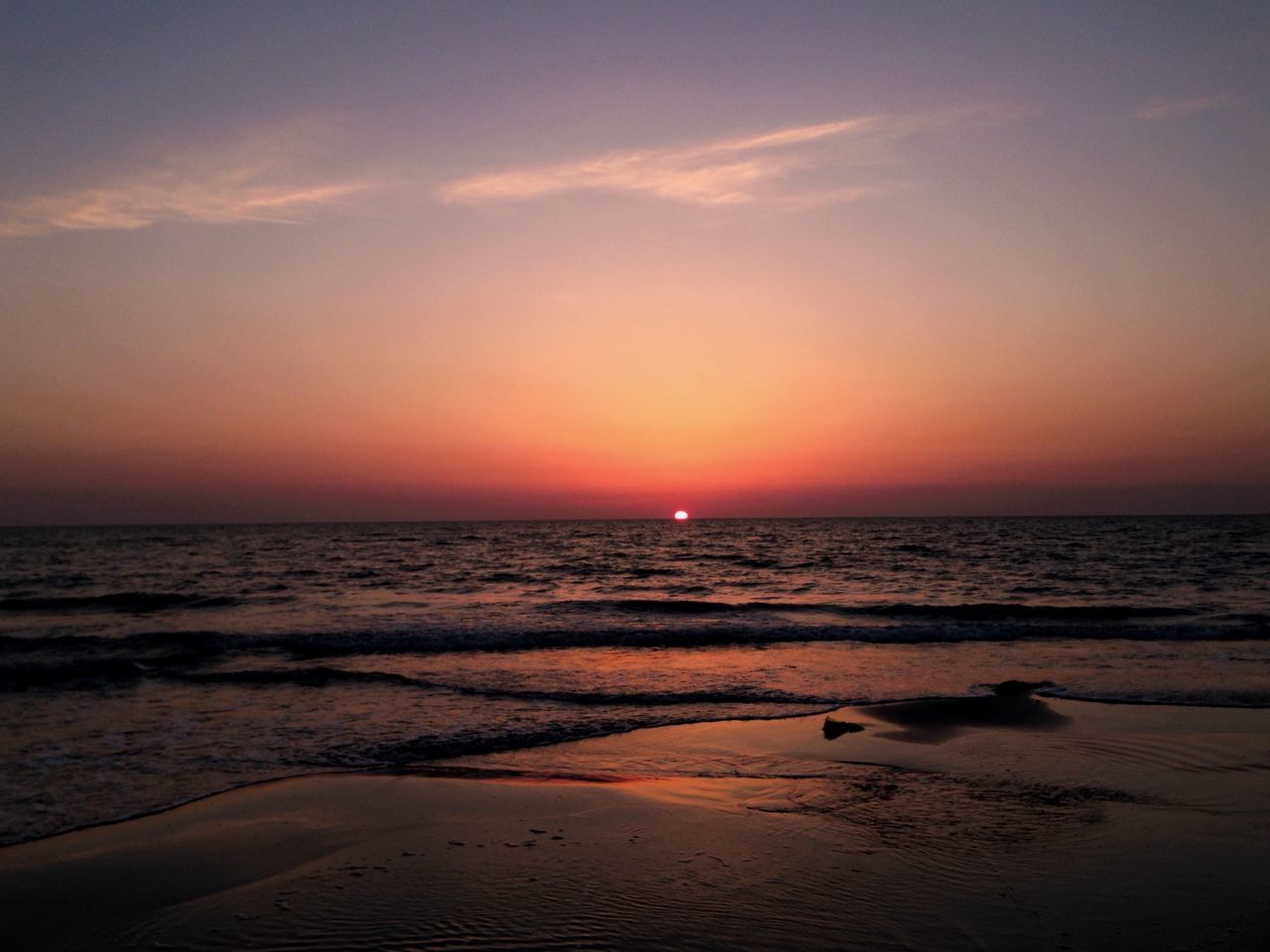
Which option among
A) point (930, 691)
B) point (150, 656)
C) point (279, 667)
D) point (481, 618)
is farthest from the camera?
point (481, 618)

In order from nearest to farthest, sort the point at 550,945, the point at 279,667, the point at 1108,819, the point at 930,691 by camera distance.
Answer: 1. the point at 550,945
2. the point at 1108,819
3. the point at 930,691
4. the point at 279,667

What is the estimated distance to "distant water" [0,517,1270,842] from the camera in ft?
38.2

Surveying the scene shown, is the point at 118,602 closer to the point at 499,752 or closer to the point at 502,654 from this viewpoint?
the point at 502,654

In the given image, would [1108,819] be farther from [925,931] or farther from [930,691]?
[930,691]

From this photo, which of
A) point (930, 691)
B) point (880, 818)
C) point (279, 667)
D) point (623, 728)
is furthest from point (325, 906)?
point (279, 667)

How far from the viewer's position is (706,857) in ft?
23.5

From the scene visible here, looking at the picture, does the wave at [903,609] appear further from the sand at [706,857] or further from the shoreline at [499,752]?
the sand at [706,857]

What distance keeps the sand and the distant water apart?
189 centimetres

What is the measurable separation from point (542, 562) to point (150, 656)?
A: 110 ft

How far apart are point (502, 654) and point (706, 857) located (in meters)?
14.5

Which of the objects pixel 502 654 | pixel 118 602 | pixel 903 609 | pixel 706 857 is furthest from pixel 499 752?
pixel 118 602

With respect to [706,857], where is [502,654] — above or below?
below

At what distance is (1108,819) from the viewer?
7.97 meters

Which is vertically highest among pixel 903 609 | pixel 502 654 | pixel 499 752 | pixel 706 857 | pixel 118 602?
pixel 706 857
